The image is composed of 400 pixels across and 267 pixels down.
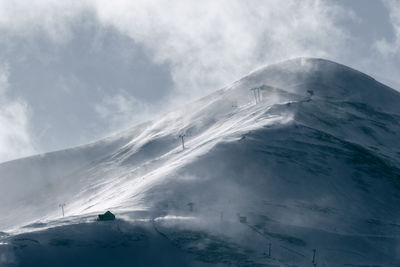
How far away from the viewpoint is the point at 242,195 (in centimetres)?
11669

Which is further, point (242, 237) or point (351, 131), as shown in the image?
point (351, 131)

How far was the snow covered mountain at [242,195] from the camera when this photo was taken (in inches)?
3536

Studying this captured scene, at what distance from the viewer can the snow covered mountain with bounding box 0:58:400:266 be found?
8981cm

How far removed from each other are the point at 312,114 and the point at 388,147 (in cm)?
2368

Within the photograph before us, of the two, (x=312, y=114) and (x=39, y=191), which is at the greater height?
(x=312, y=114)

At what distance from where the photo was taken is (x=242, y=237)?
316 feet

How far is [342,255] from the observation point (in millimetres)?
97562

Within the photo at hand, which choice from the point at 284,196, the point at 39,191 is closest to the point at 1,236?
the point at 284,196

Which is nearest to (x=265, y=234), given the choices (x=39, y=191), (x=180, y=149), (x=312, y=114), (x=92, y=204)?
(x=92, y=204)

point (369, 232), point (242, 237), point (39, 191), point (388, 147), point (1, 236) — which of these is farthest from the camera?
point (39, 191)

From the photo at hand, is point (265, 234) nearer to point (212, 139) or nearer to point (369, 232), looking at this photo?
point (369, 232)

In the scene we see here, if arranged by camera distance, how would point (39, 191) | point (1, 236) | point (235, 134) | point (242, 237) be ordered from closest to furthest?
1. point (1, 236)
2. point (242, 237)
3. point (235, 134)
4. point (39, 191)

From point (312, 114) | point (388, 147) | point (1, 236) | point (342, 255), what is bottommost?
point (342, 255)

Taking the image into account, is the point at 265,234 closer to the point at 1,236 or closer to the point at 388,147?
the point at 1,236
